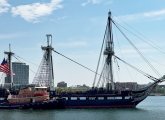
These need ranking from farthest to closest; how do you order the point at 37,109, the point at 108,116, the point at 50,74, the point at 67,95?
1. the point at 50,74
2. the point at 67,95
3. the point at 37,109
4. the point at 108,116

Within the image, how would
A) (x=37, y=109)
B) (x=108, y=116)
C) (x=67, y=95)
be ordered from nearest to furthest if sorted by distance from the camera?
(x=108, y=116)
(x=37, y=109)
(x=67, y=95)

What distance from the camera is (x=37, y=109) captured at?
320ft

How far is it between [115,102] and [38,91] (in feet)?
62.2

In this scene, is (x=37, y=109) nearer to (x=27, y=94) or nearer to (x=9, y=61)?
(x=27, y=94)

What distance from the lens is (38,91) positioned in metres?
102

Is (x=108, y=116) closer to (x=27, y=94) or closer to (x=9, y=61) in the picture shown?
(x=27, y=94)

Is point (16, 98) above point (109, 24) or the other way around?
the other way around

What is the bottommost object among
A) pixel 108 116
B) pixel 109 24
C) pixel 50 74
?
pixel 108 116

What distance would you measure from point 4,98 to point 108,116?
122 ft

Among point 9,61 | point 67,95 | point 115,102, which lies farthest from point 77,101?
point 9,61

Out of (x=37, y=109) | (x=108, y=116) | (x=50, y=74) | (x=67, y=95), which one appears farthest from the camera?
(x=50, y=74)

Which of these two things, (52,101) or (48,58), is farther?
(48,58)

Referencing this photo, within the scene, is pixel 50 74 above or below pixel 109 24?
below

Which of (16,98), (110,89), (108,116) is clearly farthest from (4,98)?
(108,116)
